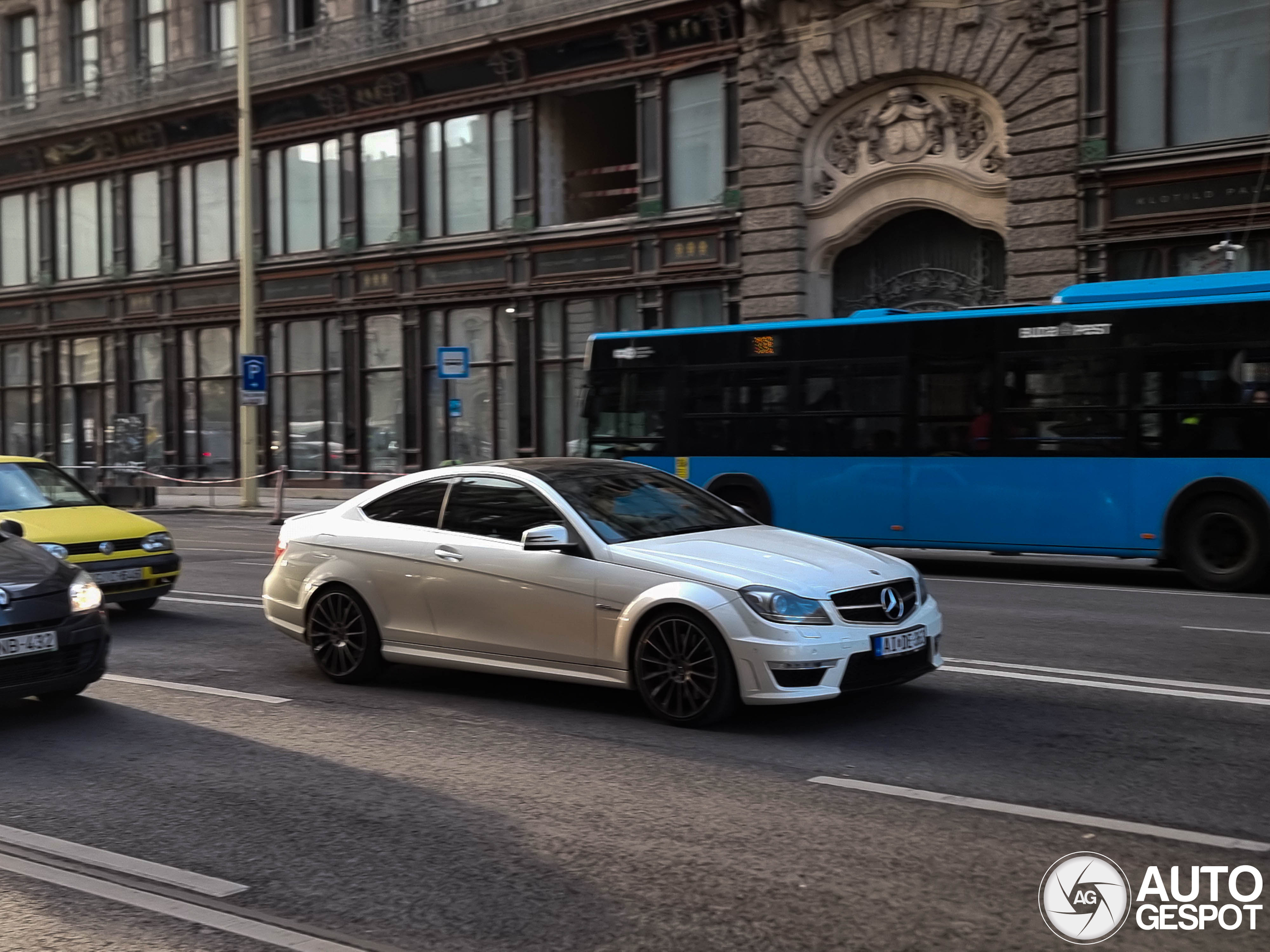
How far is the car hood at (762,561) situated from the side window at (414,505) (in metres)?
1.51

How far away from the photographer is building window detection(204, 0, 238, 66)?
34250 millimetres

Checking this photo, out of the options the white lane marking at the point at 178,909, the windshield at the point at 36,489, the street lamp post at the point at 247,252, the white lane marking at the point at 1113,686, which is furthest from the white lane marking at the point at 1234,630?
the street lamp post at the point at 247,252

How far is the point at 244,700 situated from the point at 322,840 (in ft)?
10.4

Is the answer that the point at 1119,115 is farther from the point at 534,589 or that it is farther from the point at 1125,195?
the point at 534,589

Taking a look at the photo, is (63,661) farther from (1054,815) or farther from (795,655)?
(1054,815)

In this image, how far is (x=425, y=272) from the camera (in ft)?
101

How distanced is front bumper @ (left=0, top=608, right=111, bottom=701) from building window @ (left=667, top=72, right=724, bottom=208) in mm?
19979

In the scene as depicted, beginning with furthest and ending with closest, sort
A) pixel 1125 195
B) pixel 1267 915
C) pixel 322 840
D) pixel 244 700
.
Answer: pixel 1125 195 → pixel 244 700 → pixel 322 840 → pixel 1267 915

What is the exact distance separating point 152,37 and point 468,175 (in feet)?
38.5

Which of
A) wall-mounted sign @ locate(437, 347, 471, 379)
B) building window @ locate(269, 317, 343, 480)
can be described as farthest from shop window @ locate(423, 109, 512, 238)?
wall-mounted sign @ locate(437, 347, 471, 379)

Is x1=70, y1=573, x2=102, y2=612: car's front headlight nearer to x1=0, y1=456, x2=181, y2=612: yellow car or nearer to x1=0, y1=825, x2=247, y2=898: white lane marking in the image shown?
x1=0, y1=825, x2=247, y2=898: white lane marking

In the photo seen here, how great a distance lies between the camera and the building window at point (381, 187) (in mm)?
31391

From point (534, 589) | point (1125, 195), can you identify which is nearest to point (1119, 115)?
point (1125, 195)

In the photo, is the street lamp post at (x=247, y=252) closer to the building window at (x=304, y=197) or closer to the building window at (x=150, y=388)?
the building window at (x=304, y=197)
